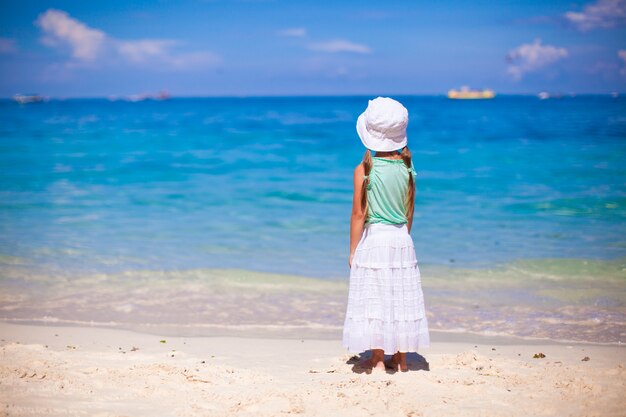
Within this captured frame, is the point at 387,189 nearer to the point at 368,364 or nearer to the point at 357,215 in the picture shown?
the point at 357,215

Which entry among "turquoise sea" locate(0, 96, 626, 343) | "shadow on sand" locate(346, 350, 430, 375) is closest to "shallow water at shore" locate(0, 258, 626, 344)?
"turquoise sea" locate(0, 96, 626, 343)

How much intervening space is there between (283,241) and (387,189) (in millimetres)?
6226

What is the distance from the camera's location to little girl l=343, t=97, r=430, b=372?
4.32m

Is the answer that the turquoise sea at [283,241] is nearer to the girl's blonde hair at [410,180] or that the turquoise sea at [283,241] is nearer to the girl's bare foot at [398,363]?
the girl's bare foot at [398,363]

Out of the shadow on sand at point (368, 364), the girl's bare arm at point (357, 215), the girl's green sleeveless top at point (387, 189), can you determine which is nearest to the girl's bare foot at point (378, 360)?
the shadow on sand at point (368, 364)

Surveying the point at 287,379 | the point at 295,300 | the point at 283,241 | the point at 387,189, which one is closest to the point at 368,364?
the point at 287,379

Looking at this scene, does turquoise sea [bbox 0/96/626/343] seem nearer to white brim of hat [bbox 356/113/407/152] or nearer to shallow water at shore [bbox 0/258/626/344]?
shallow water at shore [bbox 0/258/626/344]

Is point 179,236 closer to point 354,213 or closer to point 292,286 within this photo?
point 292,286

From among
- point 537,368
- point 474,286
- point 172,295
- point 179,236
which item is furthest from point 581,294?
point 179,236

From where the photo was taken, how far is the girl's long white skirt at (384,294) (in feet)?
14.3

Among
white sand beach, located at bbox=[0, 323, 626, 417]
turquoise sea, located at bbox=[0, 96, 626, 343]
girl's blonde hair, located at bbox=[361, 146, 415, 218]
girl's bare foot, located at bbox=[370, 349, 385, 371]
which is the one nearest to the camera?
white sand beach, located at bbox=[0, 323, 626, 417]

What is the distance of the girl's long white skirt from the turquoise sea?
5.61ft

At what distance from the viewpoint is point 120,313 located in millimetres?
6668

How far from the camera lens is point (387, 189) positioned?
432cm
